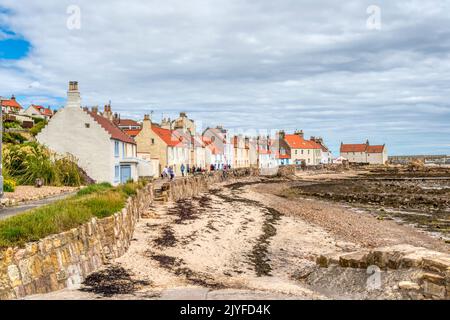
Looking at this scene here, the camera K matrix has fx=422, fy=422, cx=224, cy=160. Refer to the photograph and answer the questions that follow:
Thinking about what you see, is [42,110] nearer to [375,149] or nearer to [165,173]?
[165,173]

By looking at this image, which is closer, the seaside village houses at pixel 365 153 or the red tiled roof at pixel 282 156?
the red tiled roof at pixel 282 156

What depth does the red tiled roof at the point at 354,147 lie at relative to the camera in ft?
565

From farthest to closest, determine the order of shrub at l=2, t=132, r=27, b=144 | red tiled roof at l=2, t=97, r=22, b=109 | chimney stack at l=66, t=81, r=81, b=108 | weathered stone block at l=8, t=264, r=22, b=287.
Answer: red tiled roof at l=2, t=97, r=22, b=109
shrub at l=2, t=132, r=27, b=144
chimney stack at l=66, t=81, r=81, b=108
weathered stone block at l=8, t=264, r=22, b=287

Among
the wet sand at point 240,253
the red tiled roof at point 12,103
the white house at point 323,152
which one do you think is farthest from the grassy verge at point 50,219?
the white house at point 323,152

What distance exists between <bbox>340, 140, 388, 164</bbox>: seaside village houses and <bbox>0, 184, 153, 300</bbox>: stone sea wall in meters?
167

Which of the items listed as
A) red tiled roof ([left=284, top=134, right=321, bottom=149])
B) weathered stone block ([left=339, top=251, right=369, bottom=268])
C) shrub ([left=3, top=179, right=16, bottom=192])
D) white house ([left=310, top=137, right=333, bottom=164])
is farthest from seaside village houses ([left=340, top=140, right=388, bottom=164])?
weathered stone block ([left=339, top=251, right=369, bottom=268])

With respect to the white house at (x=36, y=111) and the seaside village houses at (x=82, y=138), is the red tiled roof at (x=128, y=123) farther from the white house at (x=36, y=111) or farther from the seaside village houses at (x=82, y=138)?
the seaside village houses at (x=82, y=138)

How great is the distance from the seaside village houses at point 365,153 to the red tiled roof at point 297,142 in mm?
41036

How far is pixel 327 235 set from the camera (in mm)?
24219

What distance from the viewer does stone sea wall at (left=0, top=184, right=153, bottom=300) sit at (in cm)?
873

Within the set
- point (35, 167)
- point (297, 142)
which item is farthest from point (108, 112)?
point (297, 142)

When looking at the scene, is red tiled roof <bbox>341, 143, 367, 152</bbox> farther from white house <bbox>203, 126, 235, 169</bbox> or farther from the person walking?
the person walking
